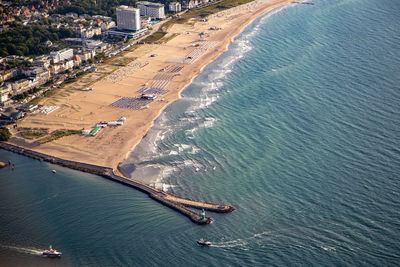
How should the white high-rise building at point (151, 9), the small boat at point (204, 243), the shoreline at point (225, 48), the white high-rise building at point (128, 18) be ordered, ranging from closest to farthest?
the small boat at point (204, 243) → the shoreline at point (225, 48) → the white high-rise building at point (128, 18) → the white high-rise building at point (151, 9)

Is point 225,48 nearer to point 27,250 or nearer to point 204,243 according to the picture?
point 204,243

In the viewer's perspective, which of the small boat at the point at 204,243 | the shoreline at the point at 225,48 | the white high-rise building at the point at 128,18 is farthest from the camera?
the white high-rise building at the point at 128,18

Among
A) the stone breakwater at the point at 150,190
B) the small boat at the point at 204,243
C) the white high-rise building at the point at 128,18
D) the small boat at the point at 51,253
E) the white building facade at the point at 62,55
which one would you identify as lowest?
the small boat at the point at 51,253

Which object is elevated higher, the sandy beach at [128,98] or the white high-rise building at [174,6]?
the white high-rise building at [174,6]

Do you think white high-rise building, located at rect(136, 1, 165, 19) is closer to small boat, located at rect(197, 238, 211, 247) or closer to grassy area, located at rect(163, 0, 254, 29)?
grassy area, located at rect(163, 0, 254, 29)

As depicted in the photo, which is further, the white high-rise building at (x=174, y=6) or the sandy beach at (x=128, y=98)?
the white high-rise building at (x=174, y=6)

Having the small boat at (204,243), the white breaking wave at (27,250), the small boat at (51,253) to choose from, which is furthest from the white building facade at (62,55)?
the small boat at (204,243)

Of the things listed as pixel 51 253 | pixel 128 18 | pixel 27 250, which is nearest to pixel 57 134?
pixel 27 250

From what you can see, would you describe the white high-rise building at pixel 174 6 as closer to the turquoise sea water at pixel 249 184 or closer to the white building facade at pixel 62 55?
the white building facade at pixel 62 55
